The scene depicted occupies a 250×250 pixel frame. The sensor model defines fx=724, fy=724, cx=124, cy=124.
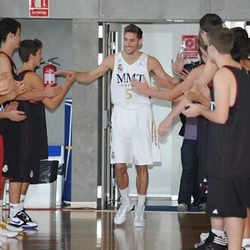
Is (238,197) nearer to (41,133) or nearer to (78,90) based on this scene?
(41,133)

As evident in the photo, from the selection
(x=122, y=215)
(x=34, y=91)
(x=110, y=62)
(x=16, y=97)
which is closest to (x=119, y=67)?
(x=110, y=62)

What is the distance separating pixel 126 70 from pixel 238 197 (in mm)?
2635

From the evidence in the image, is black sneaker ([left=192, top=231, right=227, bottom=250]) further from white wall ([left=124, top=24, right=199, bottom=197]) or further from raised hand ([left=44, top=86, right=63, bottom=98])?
Answer: white wall ([left=124, top=24, right=199, bottom=197])

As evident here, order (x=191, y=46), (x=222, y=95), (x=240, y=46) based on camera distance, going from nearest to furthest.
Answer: (x=222, y=95) < (x=240, y=46) < (x=191, y=46)

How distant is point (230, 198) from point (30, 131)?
252 centimetres

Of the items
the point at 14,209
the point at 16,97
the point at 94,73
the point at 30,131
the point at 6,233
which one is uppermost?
the point at 94,73

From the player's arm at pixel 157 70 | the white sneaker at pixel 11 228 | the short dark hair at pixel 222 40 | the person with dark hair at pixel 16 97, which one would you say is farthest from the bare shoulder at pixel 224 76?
the white sneaker at pixel 11 228

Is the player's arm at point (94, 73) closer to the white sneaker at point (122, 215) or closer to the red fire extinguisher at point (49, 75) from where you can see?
the white sneaker at point (122, 215)

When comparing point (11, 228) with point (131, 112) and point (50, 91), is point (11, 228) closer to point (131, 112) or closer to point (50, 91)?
point (50, 91)

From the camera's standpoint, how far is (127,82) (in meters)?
6.96

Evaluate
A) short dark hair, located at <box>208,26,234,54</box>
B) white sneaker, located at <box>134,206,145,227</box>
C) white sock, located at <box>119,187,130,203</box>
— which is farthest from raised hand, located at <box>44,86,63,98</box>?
short dark hair, located at <box>208,26,234,54</box>

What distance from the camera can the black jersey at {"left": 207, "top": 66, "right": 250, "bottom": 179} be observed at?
462cm

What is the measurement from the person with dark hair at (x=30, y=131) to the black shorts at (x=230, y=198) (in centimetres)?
224

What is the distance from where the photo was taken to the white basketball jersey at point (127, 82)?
696 cm
